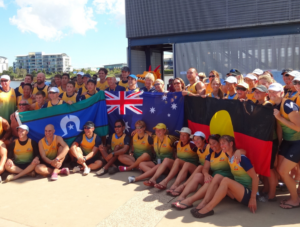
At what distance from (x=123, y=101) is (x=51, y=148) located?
1947 mm

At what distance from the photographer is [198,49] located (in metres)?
13.4

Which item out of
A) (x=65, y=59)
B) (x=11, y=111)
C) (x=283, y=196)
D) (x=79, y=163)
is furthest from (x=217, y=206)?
(x=65, y=59)

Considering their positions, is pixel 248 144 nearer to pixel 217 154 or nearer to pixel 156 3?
pixel 217 154

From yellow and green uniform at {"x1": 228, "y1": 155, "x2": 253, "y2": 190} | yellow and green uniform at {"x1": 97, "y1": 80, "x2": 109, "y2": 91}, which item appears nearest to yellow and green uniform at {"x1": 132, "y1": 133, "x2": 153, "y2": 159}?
yellow and green uniform at {"x1": 228, "y1": 155, "x2": 253, "y2": 190}

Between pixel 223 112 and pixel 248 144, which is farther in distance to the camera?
pixel 223 112

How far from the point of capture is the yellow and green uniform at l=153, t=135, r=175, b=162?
529cm

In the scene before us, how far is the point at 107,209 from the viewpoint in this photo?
4039mm

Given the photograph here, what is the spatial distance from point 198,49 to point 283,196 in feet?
33.4

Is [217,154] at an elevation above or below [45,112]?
below

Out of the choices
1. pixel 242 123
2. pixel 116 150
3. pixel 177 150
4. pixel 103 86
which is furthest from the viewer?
pixel 103 86

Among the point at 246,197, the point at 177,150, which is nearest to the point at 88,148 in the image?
the point at 177,150

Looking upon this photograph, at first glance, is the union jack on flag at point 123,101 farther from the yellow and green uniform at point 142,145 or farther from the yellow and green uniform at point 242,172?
the yellow and green uniform at point 242,172

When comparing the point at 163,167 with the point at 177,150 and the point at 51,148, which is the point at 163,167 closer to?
the point at 177,150

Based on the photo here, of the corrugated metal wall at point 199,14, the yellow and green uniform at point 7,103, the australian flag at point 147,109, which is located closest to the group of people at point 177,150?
the yellow and green uniform at point 7,103
